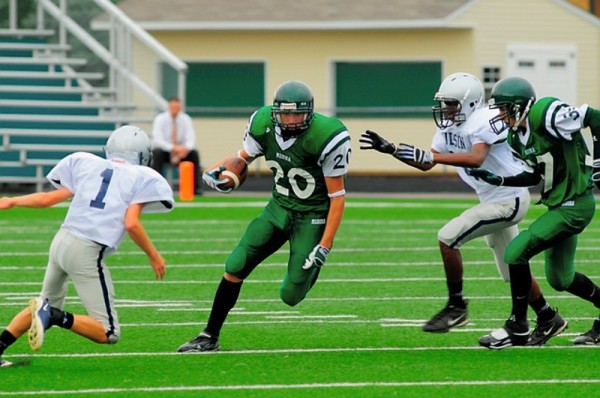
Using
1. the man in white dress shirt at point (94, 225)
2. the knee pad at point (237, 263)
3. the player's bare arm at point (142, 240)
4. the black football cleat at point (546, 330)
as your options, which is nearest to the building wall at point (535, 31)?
the black football cleat at point (546, 330)

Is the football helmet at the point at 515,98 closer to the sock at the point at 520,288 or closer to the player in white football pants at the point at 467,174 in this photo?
the player in white football pants at the point at 467,174

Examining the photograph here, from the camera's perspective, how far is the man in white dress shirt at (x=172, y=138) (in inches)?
779

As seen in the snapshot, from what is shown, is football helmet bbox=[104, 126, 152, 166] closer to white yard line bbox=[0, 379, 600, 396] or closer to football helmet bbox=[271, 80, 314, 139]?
football helmet bbox=[271, 80, 314, 139]

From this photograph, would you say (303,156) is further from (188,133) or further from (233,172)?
(188,133)

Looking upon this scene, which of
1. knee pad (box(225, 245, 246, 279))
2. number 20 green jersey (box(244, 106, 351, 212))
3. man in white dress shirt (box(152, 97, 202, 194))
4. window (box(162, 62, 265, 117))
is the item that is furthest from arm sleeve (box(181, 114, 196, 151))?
knee pad (box(225, 245, 246, 279))

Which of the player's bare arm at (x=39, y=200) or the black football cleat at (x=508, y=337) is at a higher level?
the player's bare arm at (x=39, y=200)

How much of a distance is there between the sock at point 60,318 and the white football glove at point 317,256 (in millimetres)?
1340

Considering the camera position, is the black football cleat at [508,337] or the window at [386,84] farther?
the window at [386,84]

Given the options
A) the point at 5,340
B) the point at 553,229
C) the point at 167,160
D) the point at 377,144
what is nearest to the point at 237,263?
the point at 377,144

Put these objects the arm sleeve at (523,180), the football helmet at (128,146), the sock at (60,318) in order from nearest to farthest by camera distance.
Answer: the sock at (60,318)
the football helmet at (128,146)
the arm sleeve at (523,180)

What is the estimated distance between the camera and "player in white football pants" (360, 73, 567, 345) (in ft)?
27.2

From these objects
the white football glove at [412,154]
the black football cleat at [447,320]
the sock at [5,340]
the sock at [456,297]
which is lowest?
the black football cleat at [447,320]

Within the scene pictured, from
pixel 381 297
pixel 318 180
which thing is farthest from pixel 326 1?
pixel 318 180

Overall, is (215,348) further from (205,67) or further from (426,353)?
(205,67)
